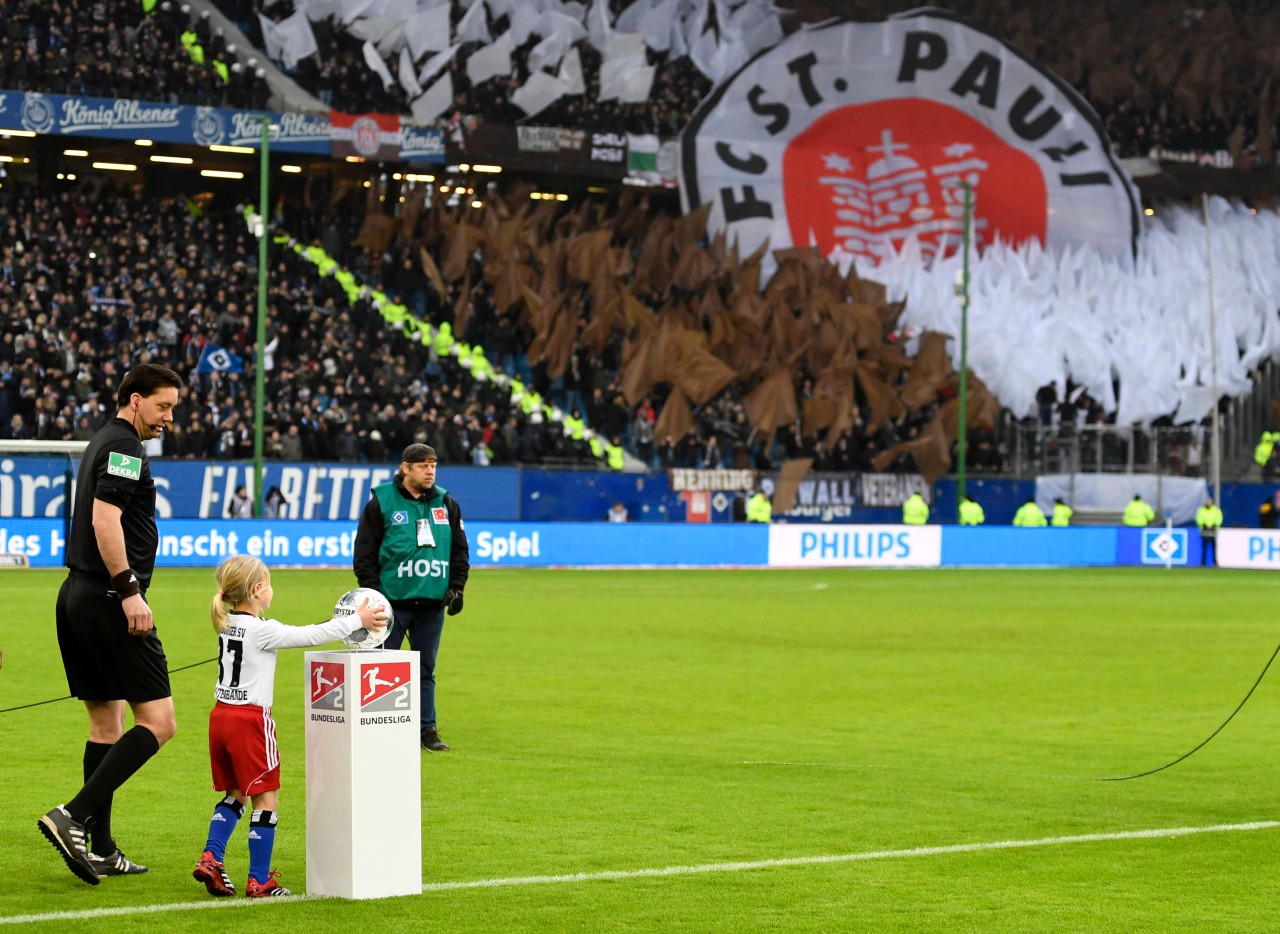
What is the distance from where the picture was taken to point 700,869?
851 centimetres

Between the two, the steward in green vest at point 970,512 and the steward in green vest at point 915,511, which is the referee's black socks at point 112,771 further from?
the steward in green vest at point 970,512

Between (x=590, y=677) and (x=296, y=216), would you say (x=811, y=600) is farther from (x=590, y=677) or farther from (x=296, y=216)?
(x=296, y=216)

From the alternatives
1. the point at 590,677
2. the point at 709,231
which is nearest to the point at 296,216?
the point at 709,231

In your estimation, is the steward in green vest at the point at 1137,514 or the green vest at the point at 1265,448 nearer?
the steward in green vest at the point at 1137,514

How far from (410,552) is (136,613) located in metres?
4.81

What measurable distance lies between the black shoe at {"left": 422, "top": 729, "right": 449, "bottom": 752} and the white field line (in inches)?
172

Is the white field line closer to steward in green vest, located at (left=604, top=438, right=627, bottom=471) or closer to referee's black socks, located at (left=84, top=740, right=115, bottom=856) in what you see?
referee's black socks, located at (left=84, top=740, right=115, bottom=856)

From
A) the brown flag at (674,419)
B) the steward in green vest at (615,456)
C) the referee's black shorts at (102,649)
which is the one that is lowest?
the referee's black shorts at (102,649)

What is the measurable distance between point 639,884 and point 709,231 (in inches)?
2083

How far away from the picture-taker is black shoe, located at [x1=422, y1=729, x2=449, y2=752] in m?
12.7

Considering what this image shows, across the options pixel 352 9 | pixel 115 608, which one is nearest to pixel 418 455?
pixel 115 608

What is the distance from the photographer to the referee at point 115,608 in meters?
7.85

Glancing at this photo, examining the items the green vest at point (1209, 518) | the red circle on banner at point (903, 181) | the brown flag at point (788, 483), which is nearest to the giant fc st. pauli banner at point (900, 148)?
the red circle on banner at point (903, 181)

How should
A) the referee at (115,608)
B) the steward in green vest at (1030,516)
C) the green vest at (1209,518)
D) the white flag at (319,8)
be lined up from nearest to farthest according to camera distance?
the referee at (115,608), the green vest at (1209,518), the steward in green vest at (1030,516), the white flag at (319,8)
